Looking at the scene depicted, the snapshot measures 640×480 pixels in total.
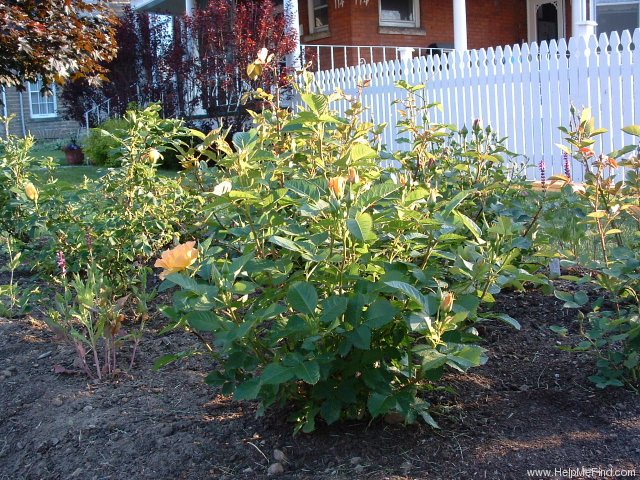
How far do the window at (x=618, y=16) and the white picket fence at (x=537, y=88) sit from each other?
6842mm

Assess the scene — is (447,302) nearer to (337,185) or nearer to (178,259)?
(337,185)

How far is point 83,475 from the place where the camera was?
2.52 metres

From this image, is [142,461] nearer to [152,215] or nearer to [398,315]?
[398,315]

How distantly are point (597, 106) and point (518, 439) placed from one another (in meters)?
7.32

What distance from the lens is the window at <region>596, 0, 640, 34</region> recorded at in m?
16.0

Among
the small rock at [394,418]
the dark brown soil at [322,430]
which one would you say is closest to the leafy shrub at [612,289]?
the dark brown soil at [322,430]

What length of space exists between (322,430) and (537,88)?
308 inches

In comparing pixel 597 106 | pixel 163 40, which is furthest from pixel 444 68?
pixel 163 40

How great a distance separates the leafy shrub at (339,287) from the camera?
213 centimetres

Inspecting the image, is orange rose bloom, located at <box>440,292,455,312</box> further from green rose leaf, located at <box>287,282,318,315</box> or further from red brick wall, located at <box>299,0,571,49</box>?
red brick wall, located at <box>299,0,571,49</box>

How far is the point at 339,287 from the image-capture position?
230 centimetres

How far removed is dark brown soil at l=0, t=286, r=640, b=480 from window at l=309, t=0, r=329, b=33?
14.0 meters

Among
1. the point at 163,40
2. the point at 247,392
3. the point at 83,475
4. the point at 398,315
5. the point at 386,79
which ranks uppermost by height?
the point at 163,40

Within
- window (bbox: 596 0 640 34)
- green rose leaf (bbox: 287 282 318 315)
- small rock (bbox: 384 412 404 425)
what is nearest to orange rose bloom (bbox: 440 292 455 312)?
green rose leaf (bbox: 287 282 318 315)
